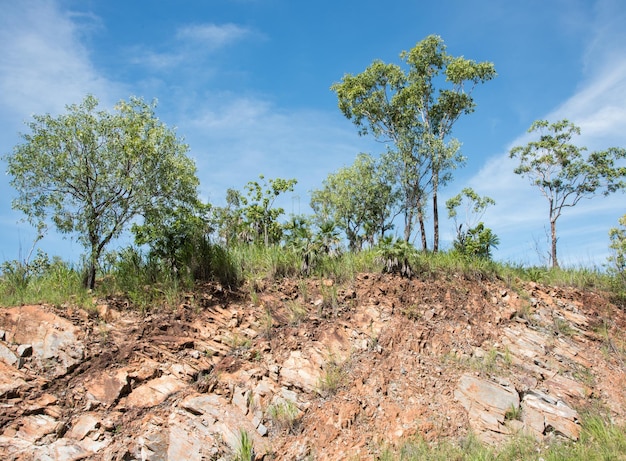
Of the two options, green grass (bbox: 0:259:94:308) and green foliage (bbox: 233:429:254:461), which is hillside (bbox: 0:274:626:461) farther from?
green grass (bbox: 0:259:94:308)

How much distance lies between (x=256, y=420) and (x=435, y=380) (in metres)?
3.84

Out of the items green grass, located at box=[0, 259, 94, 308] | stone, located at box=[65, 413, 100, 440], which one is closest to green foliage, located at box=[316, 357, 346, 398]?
stone, located at box=[65, 413, 100, 440]

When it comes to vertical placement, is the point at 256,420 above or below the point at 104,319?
below

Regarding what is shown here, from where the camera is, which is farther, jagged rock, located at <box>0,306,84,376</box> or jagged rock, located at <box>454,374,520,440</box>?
jagged rock, located at <box>454,374,520,440</box>

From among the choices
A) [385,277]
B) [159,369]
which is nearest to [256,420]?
[159,369]

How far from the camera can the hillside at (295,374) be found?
7426 millimetres

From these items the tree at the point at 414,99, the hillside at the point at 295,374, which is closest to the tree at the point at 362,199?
the tree at the point at 414,99

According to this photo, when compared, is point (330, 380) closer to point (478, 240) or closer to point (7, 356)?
point (7, 356)

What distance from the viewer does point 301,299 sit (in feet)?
36.7

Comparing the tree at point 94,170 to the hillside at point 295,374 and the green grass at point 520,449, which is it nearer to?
the hillside at point 295,374

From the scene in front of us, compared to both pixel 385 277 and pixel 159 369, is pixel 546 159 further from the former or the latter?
pixel 159 369

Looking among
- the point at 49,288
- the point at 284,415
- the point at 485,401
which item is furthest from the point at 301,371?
the point at 49,288

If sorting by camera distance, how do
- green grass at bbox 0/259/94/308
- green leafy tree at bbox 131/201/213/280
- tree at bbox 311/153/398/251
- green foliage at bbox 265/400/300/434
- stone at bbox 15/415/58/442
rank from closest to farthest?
stone at bbox 15/415/58/442
green foliage at bbox 265/400/300/434
green grass at bbox 0/259/94/308
green leafy tree at bbox 131/201/213/280
tree at bbox 311/153/398/251

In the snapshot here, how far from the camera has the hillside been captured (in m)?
7.43
